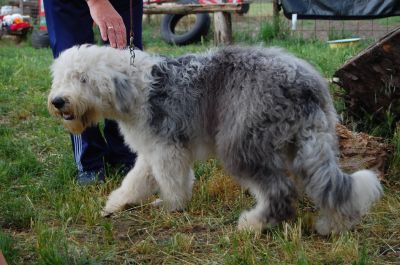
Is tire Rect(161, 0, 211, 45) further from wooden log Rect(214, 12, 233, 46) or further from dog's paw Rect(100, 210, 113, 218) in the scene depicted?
dog's paw Rect(100, 210, 113, 218)

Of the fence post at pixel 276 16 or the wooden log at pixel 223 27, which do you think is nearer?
the wooden log at pixel 223 27

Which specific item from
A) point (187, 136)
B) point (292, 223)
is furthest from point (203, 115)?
point (292, 223)

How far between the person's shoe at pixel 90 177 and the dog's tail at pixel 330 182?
1792 mm

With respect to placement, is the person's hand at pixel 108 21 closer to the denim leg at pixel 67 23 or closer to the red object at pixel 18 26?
the denim leg at pixel 67 23

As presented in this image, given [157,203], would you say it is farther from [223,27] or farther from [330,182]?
[223,27]

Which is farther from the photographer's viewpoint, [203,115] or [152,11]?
[152,11]

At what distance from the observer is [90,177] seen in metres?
4.62

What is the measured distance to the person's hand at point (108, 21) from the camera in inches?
156

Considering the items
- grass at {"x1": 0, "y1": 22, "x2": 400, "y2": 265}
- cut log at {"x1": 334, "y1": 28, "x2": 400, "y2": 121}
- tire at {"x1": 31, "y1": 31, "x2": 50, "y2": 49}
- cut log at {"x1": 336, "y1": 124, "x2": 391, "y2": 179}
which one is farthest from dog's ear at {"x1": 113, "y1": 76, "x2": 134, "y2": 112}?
tire at {"x1": 31, "y1": 31, "x2": 50, "y2": 49}

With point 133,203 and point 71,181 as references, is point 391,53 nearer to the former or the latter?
point 133,203

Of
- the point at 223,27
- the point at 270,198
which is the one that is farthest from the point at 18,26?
the point at 270,198

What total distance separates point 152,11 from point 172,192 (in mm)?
8828

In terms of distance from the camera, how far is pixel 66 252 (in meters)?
3.07

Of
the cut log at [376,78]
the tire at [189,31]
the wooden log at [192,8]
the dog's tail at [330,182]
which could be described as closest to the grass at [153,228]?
the dog's tail at [330,182]
